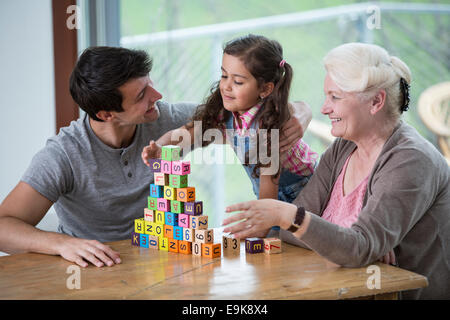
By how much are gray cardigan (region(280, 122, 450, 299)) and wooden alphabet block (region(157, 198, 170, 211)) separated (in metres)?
0.39

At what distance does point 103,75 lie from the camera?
2051 millimetres

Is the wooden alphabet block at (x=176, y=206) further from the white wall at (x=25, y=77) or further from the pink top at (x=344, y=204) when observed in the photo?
the white wall at (x=25, y=77)

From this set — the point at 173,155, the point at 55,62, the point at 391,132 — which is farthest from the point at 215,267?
the point at 55,62

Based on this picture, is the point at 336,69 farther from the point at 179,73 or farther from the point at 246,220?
the point at 179,73

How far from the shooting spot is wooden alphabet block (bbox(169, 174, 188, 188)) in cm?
174

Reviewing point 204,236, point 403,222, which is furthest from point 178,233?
point 403,222

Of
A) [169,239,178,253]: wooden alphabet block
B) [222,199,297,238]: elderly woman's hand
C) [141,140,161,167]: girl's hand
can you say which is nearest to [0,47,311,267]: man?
[141,140,161,167]: girl's hand

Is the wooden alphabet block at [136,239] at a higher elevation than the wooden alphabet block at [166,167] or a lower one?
lower

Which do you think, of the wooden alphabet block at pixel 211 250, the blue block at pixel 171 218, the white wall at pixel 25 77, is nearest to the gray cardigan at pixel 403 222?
the wooden alphabet block at pixel 211 250

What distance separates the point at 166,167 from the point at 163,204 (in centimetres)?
12

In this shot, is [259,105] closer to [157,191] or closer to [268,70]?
[268,70]

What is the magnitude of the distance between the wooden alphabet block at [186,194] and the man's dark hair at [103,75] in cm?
54

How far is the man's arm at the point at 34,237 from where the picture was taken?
5.43 feet
